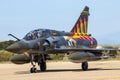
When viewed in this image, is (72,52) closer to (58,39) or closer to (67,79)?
(58,39)

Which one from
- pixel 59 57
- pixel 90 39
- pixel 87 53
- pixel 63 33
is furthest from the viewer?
pixel 59 57

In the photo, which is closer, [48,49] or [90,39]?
[48,49]

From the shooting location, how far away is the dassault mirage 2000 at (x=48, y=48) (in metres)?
28.5

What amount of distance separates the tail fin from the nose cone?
7.02 m

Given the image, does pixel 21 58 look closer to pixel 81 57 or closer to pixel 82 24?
pixel 81 57

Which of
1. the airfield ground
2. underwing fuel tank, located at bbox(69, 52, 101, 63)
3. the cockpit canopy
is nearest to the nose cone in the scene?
the cockpit canopy

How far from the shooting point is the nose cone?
28125 mm

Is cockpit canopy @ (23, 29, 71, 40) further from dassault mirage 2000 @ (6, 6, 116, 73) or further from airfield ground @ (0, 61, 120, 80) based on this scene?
airfield ground @ (0, 61, 120, 80)

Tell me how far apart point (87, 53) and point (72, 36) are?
3616 millimetres

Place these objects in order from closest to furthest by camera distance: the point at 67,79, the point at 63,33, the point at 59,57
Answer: the point at 67,79, the point at 63,33, the point at 59,57

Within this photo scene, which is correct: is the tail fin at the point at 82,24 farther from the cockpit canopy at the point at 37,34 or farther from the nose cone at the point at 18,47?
the nose cone at the point at 18,47

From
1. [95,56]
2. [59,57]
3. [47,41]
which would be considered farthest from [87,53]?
[59,57]

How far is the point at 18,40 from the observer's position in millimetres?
29266

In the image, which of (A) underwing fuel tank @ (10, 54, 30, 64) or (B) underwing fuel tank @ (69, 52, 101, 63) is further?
(A) underwing fuel tank @ (10, 54, 30, 64)
